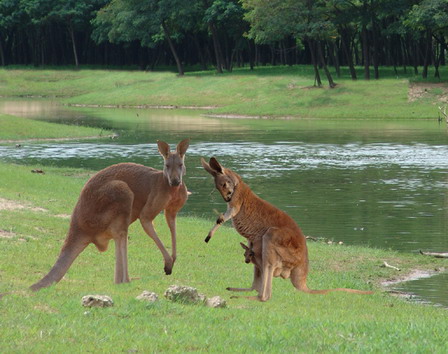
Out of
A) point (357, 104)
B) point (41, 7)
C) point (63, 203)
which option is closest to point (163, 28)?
point (41, 7)

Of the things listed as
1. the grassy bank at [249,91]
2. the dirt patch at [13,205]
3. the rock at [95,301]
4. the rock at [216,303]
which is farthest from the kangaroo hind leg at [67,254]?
the grassy bank at [249,91]

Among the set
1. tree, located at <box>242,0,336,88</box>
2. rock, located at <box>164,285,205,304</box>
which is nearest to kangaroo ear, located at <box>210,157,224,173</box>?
rock, located at <box>164,285,205,304</box>

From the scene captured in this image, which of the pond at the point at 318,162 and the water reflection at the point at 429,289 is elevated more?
the water reflection at the point at 429,289

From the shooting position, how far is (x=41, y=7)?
10600cm

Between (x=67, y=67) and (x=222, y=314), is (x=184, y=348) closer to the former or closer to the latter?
(x=222, y=314)

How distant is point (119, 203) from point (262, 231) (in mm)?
1633

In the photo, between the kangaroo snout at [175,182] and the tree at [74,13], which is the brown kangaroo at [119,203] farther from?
the tree at [74,13]

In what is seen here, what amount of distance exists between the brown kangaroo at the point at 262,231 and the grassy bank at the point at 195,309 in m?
0.46

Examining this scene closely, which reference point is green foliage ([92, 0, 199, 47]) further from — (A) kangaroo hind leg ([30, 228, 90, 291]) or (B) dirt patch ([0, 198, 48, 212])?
(A) kangaroo hind leg ([30, 228, 90, 291])

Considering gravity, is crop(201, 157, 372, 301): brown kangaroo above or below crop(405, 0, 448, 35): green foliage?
below

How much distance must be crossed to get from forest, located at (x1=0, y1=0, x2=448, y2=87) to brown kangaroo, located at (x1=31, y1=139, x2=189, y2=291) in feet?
186

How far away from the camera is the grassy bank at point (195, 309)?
304 inches

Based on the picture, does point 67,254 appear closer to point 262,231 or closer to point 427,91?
point 262,231

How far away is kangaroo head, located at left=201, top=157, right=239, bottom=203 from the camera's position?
30.3 feet
